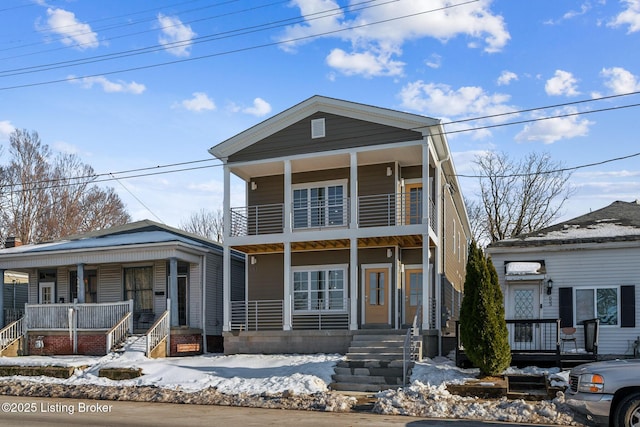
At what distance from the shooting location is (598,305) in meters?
18.7

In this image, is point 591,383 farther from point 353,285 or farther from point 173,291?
point 173,291

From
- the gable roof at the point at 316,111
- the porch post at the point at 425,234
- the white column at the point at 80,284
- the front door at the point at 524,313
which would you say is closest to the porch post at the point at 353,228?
the gable roof at the point at 316,111

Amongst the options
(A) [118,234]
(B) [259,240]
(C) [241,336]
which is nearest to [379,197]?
(B) [259,240]

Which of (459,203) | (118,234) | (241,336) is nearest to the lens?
(241,336)

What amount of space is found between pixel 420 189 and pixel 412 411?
443 inches

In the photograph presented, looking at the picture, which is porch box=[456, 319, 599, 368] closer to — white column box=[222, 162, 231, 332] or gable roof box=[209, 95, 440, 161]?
gable roof box=[209, 95, 440, 161]

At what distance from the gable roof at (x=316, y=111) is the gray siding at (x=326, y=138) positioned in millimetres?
144

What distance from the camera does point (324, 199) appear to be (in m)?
23.3

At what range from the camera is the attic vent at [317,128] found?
21938 millimetres

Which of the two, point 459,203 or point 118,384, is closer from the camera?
point 118,384

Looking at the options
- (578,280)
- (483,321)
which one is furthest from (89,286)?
(578,280)

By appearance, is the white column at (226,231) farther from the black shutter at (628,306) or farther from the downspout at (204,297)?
the black shutter at (628,306)

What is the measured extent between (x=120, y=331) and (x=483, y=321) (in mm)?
12613

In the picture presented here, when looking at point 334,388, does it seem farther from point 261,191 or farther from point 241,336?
point 261,191
